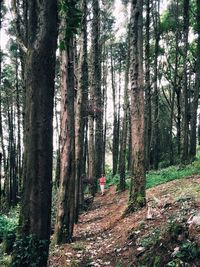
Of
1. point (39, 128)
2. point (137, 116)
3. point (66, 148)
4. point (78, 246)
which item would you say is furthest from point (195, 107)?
point (39, 128)

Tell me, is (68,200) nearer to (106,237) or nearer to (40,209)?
(106,237)

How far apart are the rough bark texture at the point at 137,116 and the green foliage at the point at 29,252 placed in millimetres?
5469

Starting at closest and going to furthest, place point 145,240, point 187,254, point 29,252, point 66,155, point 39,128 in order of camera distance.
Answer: point 29,252 < point 39,128 < point 187,254 < point 145,240 < point 66,155

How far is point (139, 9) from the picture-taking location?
35.0 ft

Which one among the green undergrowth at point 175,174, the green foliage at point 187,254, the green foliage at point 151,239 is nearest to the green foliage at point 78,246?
the green foliage at point 151,239

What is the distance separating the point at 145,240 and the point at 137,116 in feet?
14.0

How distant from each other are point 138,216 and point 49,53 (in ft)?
18.3

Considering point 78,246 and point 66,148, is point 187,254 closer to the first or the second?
point 78,246

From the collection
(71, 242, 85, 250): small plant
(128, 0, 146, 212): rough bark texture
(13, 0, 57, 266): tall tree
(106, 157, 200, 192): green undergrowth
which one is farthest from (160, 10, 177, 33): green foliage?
(13, 0, 57, 266): tall tree

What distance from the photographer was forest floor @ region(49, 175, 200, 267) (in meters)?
5.93

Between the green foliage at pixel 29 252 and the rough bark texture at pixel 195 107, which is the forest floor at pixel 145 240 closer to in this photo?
the green foliage at pixel 29 252

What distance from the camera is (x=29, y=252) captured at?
4996 mm

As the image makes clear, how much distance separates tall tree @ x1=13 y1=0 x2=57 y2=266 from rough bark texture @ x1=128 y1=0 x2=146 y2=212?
5335 mm

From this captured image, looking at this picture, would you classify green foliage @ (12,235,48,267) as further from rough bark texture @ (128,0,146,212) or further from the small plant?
rough bark texture @ (128,0,146,212)
